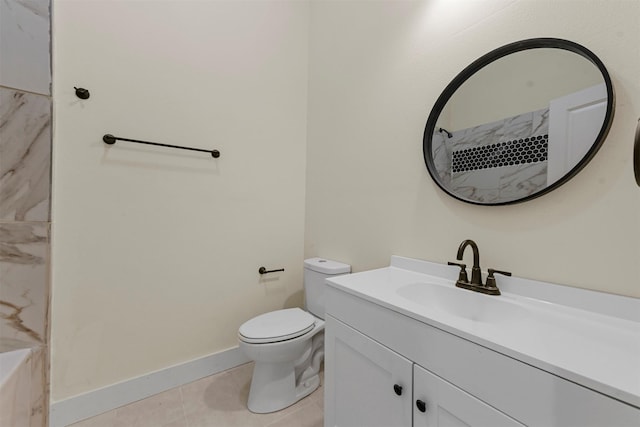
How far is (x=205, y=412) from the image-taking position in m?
1.29

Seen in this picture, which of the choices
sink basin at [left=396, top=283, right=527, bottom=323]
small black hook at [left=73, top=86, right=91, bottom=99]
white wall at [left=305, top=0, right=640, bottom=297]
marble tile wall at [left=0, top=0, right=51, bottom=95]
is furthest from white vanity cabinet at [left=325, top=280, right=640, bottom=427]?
small black hook at [left=73, top=86, right=91, bottom=99]

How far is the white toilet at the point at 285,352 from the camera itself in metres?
1.26

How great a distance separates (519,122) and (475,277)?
23.8 inches

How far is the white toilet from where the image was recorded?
1.26 metres

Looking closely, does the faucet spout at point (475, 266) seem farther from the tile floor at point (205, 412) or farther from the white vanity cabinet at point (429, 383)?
the tile floor at point (205, 412)

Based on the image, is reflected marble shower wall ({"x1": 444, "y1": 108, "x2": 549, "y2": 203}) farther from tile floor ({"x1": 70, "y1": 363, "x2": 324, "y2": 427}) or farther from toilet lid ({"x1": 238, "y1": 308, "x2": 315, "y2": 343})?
tile floor ({"x1": 70, "y1": 363, "x2": 324, "y2": 427})

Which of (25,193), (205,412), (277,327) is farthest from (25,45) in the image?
(205,412)

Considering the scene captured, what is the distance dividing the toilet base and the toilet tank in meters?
0.36

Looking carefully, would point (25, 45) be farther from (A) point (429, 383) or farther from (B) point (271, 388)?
(B) point (271, 388)

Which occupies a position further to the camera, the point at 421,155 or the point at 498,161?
the point at 421,155

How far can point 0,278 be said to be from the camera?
0.74m

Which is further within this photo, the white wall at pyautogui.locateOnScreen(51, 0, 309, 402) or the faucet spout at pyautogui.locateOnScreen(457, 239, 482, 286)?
the white wall at pyautogui.locateOnScreen(51, 0, 309, 402)

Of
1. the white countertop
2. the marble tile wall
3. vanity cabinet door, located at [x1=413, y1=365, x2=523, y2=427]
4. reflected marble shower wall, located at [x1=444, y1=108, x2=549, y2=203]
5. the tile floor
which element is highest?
the marble tile wall

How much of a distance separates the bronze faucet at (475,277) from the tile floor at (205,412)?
3.23 ft
